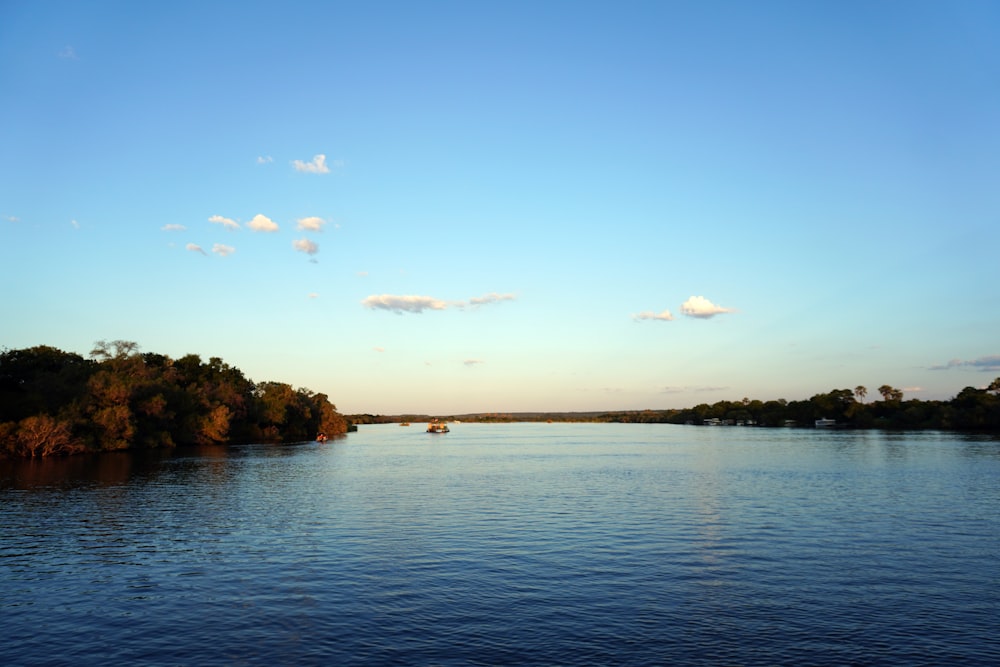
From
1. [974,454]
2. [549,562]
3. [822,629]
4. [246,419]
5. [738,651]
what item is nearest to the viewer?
[738,651]

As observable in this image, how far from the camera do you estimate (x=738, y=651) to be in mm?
20641

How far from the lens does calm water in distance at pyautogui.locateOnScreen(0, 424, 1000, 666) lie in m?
21.2

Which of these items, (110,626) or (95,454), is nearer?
(110,626)

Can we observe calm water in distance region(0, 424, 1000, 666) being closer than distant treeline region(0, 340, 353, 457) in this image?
Yes

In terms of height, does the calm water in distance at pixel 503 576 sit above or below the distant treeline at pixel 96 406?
below

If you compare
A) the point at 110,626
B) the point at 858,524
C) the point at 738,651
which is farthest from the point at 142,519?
the point at 858,524

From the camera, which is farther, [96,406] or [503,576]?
[96,406]

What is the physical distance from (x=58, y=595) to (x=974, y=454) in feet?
388

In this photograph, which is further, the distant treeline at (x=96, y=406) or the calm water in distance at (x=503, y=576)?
the distant treeline at (x=96, y=406)

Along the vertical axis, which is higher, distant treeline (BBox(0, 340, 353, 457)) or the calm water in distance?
distant treeline (BBox(0, 340, 353, 457))

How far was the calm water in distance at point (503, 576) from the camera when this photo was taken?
2125 centimetres

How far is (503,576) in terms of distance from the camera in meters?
29.8

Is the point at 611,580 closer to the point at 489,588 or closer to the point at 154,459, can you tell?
the point at 489,588

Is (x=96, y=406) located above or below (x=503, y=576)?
above
